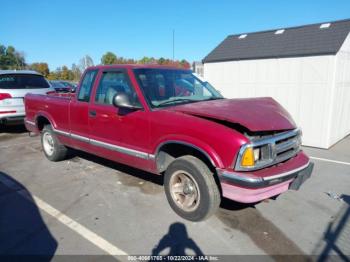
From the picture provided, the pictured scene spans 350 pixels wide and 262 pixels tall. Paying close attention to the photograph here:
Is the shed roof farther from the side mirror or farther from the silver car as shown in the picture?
the side mirror

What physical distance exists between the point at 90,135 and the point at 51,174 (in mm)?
1275

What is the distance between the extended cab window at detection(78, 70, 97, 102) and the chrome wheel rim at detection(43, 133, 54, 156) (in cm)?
159

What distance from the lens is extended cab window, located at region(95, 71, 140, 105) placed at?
165 inches

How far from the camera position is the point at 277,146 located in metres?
3.33

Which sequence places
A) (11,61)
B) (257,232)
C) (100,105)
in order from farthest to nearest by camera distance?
(11,61)
(100,105)
(257,232)

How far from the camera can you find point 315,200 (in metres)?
4.25

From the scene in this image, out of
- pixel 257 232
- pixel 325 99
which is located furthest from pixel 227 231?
pixel 325 99

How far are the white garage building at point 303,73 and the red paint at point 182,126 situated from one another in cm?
438

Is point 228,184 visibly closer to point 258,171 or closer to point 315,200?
point 258,171

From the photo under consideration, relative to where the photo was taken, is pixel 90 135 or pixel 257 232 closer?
pixel 257 232

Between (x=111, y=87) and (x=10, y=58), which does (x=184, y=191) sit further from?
(x=10, y=58)

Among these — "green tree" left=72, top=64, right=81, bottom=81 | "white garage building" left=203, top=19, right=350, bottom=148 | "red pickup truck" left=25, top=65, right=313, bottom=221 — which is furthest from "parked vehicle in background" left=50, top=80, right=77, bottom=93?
"green tree" left=72, top=64, right=81, bottom=81

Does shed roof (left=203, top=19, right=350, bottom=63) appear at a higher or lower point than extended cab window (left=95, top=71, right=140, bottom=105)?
higher

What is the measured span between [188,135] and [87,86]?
2494mm
